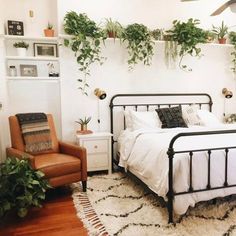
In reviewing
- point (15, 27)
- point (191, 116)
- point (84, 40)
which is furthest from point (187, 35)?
point (15, 27)

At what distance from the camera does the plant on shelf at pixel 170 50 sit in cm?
421

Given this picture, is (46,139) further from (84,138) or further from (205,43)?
(205,43)

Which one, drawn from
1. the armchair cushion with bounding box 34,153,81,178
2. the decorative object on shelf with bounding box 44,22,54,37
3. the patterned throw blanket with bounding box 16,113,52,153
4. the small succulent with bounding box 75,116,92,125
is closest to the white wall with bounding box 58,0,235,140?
the small succulent with bounding box 75,116,92,125

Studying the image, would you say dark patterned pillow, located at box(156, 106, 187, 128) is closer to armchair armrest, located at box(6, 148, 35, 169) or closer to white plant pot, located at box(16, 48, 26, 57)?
armchair armrest, located at box(6, 148, 35, 169)

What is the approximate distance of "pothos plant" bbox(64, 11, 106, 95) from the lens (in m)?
3.74

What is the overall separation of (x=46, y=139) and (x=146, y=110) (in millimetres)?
→ 1685

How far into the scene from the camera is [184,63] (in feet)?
14.7

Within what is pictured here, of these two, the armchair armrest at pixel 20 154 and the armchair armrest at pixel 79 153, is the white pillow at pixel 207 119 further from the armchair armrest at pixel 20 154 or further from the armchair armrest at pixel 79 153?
the armchair armrest at pixel 20 154

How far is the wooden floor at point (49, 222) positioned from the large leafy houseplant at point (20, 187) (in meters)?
0.11

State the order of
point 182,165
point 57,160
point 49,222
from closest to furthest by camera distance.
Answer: point 182,165 → point 49,222 → point 57,160

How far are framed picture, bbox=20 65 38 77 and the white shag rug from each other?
5.93 feet

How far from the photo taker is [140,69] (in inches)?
169

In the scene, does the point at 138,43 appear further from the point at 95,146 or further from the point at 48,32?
the point at 95,146

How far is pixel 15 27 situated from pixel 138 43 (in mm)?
1775
